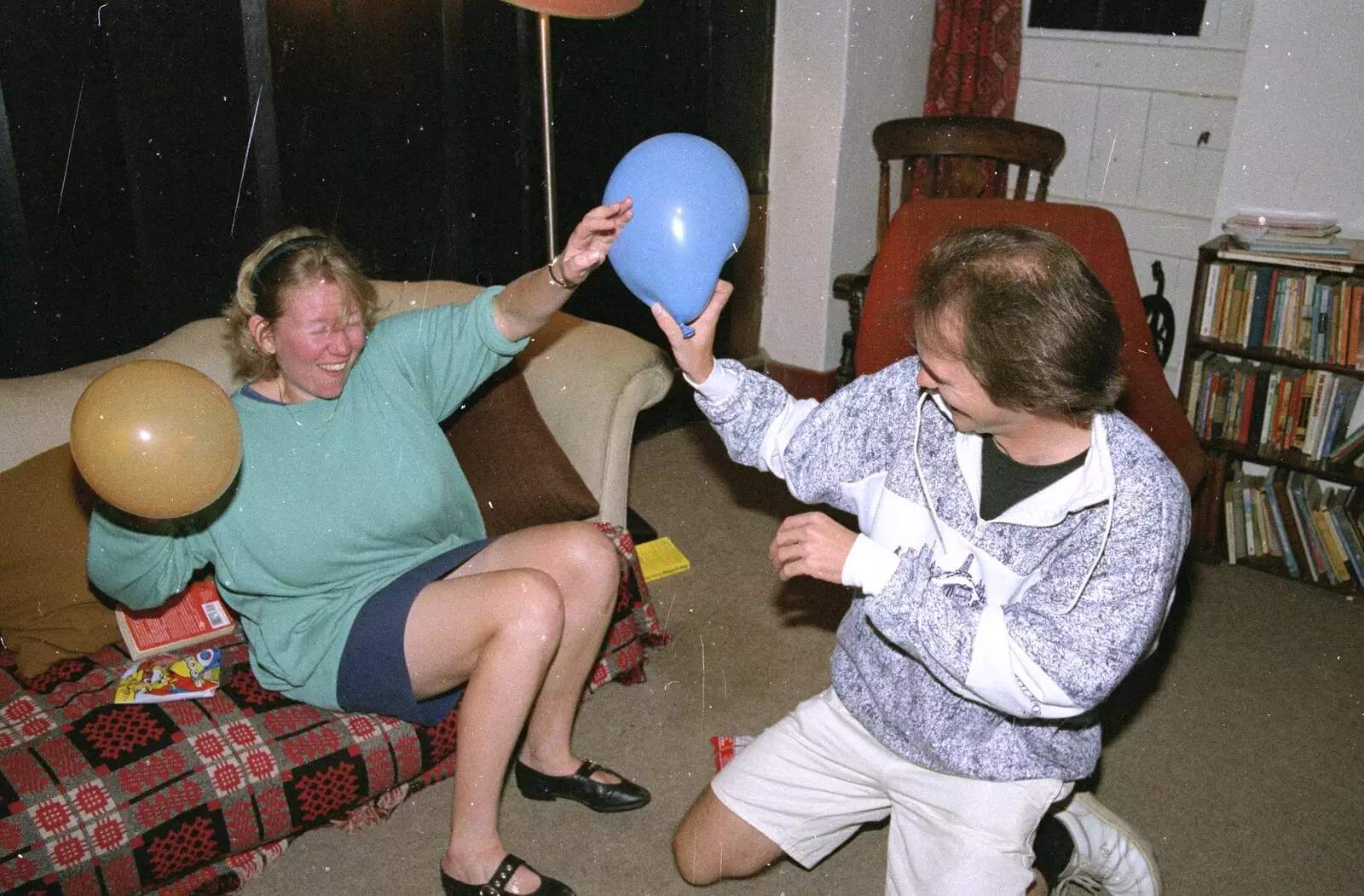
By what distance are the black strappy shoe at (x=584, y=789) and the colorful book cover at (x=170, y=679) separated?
0.59 metres

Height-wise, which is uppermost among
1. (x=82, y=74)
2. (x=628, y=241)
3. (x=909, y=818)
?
(x=82, y=74)

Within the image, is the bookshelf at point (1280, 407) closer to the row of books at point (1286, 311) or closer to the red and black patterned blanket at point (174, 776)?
the row of books at point (1286, 311)

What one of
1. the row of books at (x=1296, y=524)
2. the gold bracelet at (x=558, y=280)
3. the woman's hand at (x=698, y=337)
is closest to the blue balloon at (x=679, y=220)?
the woman's hand at (x=698, y=337)

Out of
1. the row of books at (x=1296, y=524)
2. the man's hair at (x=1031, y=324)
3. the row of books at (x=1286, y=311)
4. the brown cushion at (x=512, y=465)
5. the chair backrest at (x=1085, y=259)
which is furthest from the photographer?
the row of books at (x=1296, y=524)

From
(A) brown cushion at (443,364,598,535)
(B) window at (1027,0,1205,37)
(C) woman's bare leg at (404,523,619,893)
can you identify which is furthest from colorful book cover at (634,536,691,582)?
(B) window at (1027,0,1205,37)

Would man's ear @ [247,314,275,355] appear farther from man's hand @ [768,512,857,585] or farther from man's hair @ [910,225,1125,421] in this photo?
man's hair @ [910,225,1125,421]

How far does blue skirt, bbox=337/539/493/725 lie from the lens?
1.74 metres

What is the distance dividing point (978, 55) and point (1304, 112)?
39.4 inches

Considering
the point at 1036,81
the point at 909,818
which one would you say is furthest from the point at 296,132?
the point at 1036,81

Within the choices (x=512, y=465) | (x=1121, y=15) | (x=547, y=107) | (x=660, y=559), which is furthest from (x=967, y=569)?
(x=1121, y=15)

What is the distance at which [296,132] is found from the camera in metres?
2.50

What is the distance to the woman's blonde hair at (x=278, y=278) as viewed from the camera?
1.71 meters

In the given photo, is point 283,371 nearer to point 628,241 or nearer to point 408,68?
point 628,241

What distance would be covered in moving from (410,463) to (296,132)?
1128 millimetres
